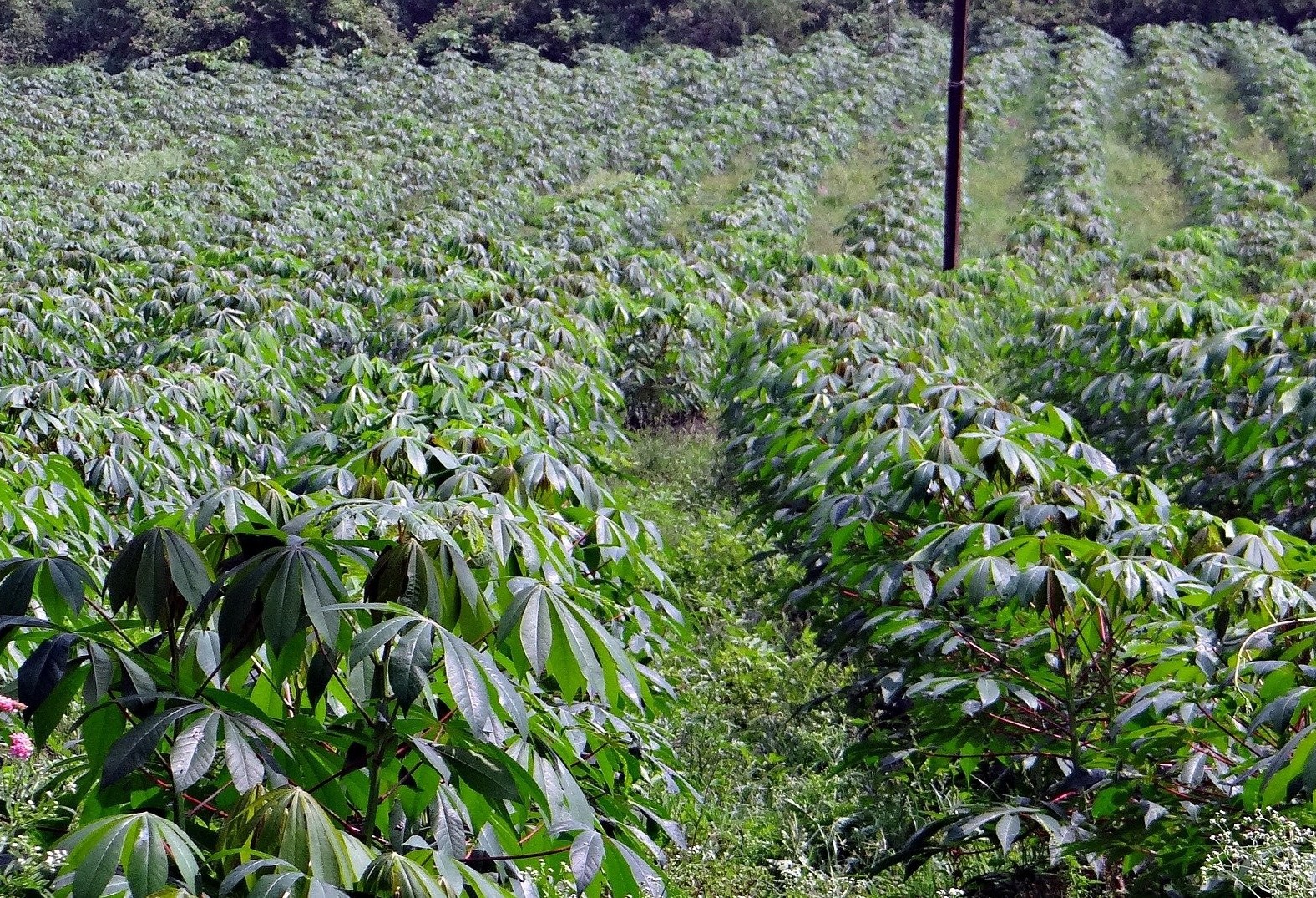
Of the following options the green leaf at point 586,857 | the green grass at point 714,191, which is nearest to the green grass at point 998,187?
the green grass at point 714,191

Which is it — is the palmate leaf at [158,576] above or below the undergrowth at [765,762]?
above

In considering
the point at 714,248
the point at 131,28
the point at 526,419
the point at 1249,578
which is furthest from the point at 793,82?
the point at 1249,578

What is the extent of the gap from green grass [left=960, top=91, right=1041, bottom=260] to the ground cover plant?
3.02 metres

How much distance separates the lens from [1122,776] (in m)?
2.23

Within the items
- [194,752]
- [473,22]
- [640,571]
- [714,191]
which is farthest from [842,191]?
[194,752]

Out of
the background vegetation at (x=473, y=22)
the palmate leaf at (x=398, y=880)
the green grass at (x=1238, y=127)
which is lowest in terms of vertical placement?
the green grass at (x=1238, y=127)

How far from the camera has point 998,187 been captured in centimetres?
1753

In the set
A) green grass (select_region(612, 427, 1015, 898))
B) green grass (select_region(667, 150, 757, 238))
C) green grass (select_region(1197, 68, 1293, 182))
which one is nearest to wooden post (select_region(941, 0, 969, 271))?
green grass (select_region(667, 150, 757, 238))

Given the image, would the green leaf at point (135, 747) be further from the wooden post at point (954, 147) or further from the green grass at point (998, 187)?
the green grass at point (998, 187)

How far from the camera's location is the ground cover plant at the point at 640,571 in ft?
4.65

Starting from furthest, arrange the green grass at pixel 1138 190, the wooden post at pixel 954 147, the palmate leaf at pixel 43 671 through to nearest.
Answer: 1. the green grass at pixel 1138 190
2. the wooden post at pixel 954 147
3. the palmate leaf at pixel 43 671

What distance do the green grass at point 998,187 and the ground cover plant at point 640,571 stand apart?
9.89 feet

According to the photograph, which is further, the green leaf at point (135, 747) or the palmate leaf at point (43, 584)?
the palmate leaf at point (43, 584)

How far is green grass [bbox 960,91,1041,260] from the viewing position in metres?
14.7
